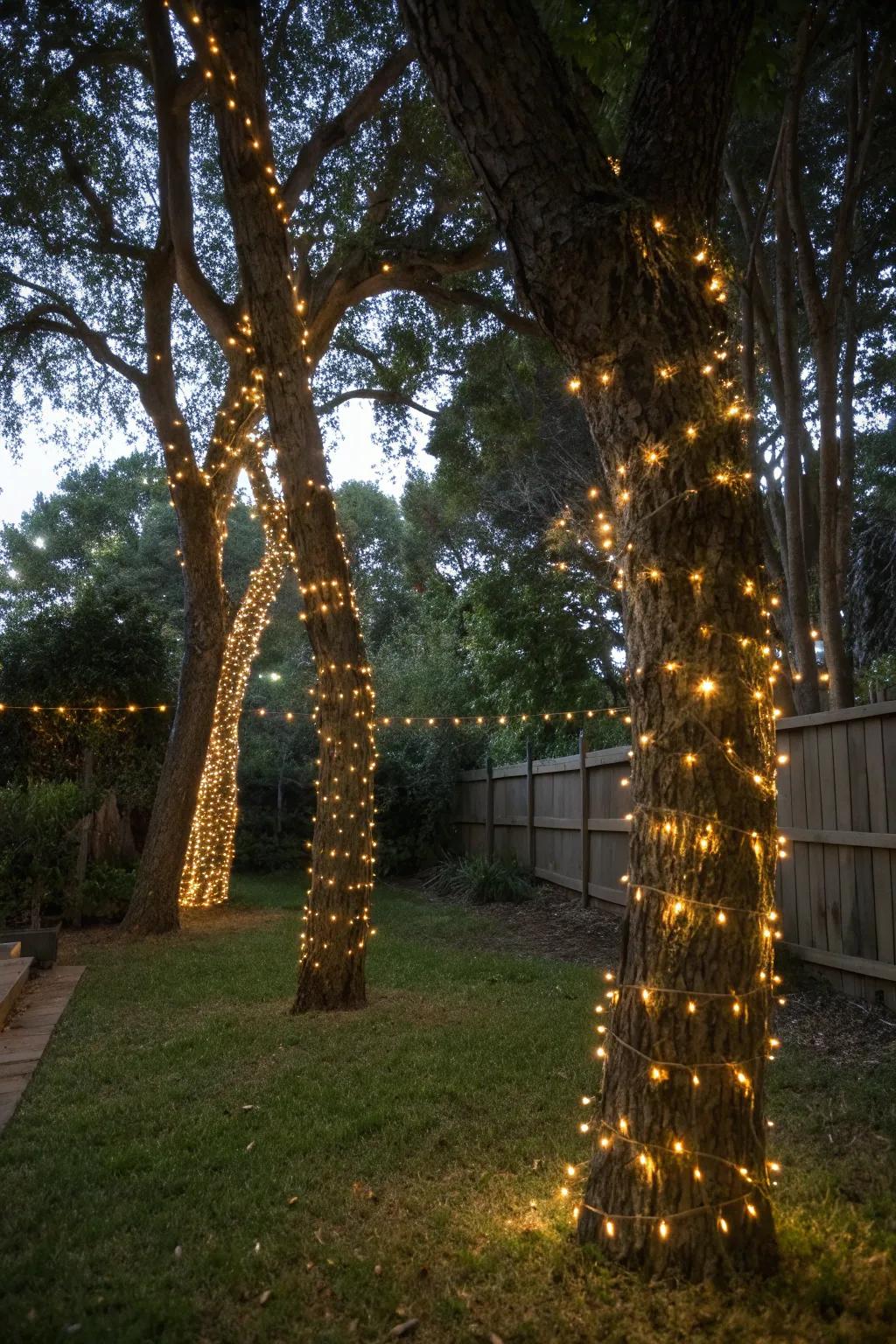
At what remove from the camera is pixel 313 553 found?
220 inches

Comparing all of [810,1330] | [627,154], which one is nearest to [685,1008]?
[810,1330]

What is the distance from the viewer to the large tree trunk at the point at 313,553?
17.9ft

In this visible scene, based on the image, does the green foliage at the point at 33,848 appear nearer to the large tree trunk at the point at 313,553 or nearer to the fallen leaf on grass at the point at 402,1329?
the large tree trunk at the point at 313,553

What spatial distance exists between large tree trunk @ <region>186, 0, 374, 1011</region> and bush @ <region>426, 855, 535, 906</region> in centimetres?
503

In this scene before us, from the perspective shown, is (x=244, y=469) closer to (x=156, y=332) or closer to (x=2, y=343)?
(x=156, y=332)

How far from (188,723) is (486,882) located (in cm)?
378

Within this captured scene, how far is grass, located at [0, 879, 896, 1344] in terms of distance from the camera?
2311 mm

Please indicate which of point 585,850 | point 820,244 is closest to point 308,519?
point 585,850

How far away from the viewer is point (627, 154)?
112 inches

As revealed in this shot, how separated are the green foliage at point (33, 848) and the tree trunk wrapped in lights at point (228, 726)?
1.47 m

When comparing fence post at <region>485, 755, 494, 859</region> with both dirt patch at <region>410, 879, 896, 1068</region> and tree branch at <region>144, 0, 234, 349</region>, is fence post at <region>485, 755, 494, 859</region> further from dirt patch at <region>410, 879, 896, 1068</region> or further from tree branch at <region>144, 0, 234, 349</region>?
tree branch at <region>144, 0, 234, 349</region>

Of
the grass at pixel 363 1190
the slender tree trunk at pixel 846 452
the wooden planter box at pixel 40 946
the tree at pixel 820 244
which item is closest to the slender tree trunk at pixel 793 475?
the tree at pixel 820 244

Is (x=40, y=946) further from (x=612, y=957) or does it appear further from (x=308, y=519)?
(x=612, y=957)

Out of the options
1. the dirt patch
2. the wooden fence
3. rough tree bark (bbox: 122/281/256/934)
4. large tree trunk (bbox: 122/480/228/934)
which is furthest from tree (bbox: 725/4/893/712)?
large tree trunk (bbox: 122/480/228/934)
